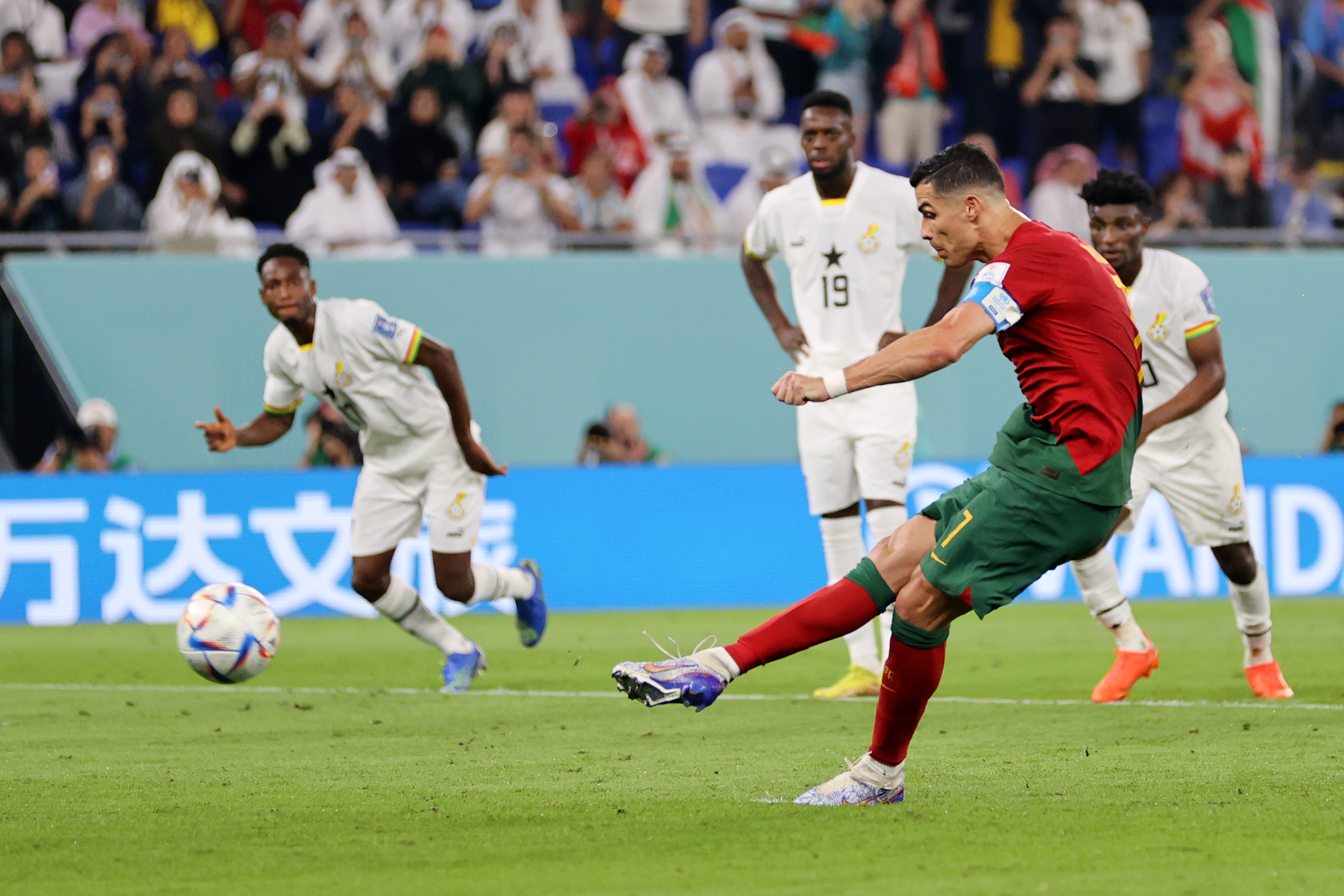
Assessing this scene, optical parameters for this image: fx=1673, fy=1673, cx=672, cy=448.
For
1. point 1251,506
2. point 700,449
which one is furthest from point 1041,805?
point 700,449

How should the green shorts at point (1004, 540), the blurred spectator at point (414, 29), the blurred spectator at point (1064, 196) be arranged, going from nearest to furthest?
the green shorts at point (1004, 540)
the blurred spectator at point (1064, 196)
the blurred spectator at point (414, 29)

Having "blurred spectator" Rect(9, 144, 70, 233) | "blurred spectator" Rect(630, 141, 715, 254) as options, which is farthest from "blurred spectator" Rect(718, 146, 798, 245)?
"blurred spectator" Rect(9, 144, 70, 233)

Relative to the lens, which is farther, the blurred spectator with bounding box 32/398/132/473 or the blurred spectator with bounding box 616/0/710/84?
the blurred spectator with bounding box 616/0/710/84

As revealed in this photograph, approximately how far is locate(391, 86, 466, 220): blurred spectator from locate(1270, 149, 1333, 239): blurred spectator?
7.80 metres

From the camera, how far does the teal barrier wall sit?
45.3 feet

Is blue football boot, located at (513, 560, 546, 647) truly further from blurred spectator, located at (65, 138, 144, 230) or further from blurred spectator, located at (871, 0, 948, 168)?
blurred spectator, located at (871, 0, 948, 168)

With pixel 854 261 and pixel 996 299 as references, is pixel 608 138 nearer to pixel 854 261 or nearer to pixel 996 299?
pixel 854 261

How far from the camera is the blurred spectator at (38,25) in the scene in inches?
580

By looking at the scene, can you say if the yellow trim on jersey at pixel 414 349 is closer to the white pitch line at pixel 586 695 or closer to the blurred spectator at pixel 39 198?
the white pitch line at pixel 586 695

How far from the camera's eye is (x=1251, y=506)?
12.5 meters

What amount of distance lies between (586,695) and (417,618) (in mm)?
1003

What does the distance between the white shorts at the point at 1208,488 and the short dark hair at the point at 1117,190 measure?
117cm

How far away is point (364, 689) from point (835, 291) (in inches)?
120

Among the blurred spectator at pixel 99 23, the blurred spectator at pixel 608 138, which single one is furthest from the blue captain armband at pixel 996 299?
the blurred spectator at pixel 99 23
